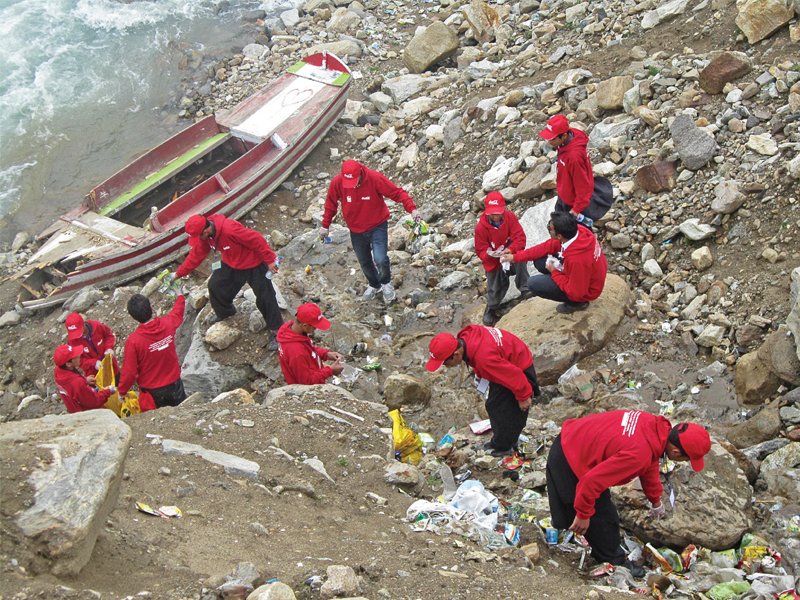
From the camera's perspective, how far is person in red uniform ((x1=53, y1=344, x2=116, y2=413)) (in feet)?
21.7

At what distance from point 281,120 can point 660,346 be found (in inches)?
310

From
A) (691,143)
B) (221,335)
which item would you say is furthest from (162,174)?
(691,143)

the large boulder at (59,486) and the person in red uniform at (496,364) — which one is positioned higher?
the large boulder at (59,486)

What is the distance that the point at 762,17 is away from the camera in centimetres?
917

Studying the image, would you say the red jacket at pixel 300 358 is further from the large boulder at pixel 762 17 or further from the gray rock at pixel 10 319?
the large boulder at pixel 762 17

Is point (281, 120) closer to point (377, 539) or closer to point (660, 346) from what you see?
point (660, 346)

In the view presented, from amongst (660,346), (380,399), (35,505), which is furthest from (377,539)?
(660,346)

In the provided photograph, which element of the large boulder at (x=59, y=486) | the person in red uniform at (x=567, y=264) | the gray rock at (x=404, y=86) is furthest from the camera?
the gray rock at (x=404, y=86)

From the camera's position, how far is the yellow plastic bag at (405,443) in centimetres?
613

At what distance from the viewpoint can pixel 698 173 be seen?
812 centimetres

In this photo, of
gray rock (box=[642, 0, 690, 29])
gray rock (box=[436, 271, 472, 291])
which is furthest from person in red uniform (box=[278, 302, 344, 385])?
gray rock (box=[642, 0, 690, 29])

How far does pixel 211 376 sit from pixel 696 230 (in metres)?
5.19

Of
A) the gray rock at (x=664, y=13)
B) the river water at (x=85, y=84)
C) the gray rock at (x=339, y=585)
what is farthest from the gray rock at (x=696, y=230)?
the river water at (x=85, y=84)

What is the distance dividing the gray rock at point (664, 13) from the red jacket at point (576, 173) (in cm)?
465
